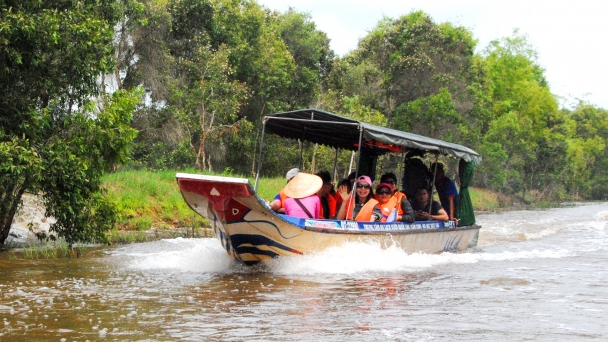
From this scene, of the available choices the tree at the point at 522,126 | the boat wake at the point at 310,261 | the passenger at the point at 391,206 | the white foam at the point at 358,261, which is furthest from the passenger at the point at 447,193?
the tree at the point at 522,126

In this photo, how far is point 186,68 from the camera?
26.9 meters

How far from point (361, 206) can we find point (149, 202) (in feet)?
27.5

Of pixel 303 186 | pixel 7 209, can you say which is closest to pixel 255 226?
pixel 303 186

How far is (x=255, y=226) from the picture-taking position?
9602mm

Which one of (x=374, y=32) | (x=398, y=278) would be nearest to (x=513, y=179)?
(x=374, y=32)

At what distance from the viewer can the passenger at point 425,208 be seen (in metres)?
13.6

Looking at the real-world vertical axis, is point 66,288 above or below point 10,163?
below

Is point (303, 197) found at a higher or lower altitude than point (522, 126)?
lower

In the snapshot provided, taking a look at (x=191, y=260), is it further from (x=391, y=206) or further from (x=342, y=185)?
(x=391, y=206)

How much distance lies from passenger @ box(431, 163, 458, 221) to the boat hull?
11.3 ft

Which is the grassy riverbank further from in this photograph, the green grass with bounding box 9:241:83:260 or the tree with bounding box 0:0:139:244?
the tree with bounding box 0:0:139:244

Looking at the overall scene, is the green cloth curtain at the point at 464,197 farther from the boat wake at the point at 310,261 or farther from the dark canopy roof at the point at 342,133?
the boat wake at the point at 310,261

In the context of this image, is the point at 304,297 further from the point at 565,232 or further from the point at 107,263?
the point at 565,232

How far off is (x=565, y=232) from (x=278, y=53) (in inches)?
569
